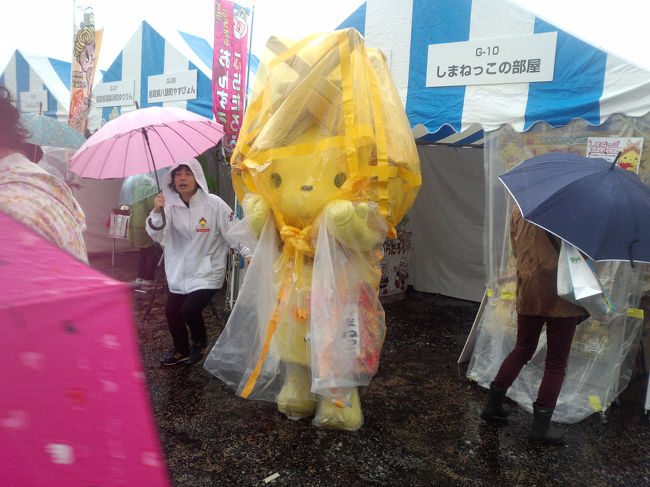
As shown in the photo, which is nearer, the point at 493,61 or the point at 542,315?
the point at 542,315

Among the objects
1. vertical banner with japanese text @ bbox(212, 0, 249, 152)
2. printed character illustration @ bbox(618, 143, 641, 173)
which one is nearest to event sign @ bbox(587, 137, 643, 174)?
printed character illustration @ bbox(618, 143, 641, 173)

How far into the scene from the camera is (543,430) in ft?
9.64

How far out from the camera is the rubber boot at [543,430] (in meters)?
2.91

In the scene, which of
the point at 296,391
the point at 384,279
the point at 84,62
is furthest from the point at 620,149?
the point at 84,62

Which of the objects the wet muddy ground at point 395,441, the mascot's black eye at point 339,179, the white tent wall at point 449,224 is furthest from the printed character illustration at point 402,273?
the mascot's black eye at point 339,179

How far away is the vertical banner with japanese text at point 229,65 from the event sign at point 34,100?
508cm

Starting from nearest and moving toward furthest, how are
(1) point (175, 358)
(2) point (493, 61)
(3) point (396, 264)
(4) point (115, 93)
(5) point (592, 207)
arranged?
(5) point (592, 207)
(2) point (493, 61)
(1) point (175, 358)
(3) point (396, 264)
(4) point (115, 93)

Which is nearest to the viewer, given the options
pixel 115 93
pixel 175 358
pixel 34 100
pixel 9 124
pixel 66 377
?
pixel 66 377

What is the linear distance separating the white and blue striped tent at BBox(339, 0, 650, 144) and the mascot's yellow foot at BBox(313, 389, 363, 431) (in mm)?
2151

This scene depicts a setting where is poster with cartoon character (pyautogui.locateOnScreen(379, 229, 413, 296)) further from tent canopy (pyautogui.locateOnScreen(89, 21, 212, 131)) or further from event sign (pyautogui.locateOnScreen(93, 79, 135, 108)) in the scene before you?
event sign (pyautogui.locateOnScreen(93, 79, 135, 108))

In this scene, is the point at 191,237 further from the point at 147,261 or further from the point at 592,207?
the point at 147,261

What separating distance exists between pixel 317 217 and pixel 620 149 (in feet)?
6.87

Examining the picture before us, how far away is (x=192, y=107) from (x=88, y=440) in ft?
17.4

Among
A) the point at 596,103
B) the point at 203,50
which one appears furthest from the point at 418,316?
the point at 203,50
